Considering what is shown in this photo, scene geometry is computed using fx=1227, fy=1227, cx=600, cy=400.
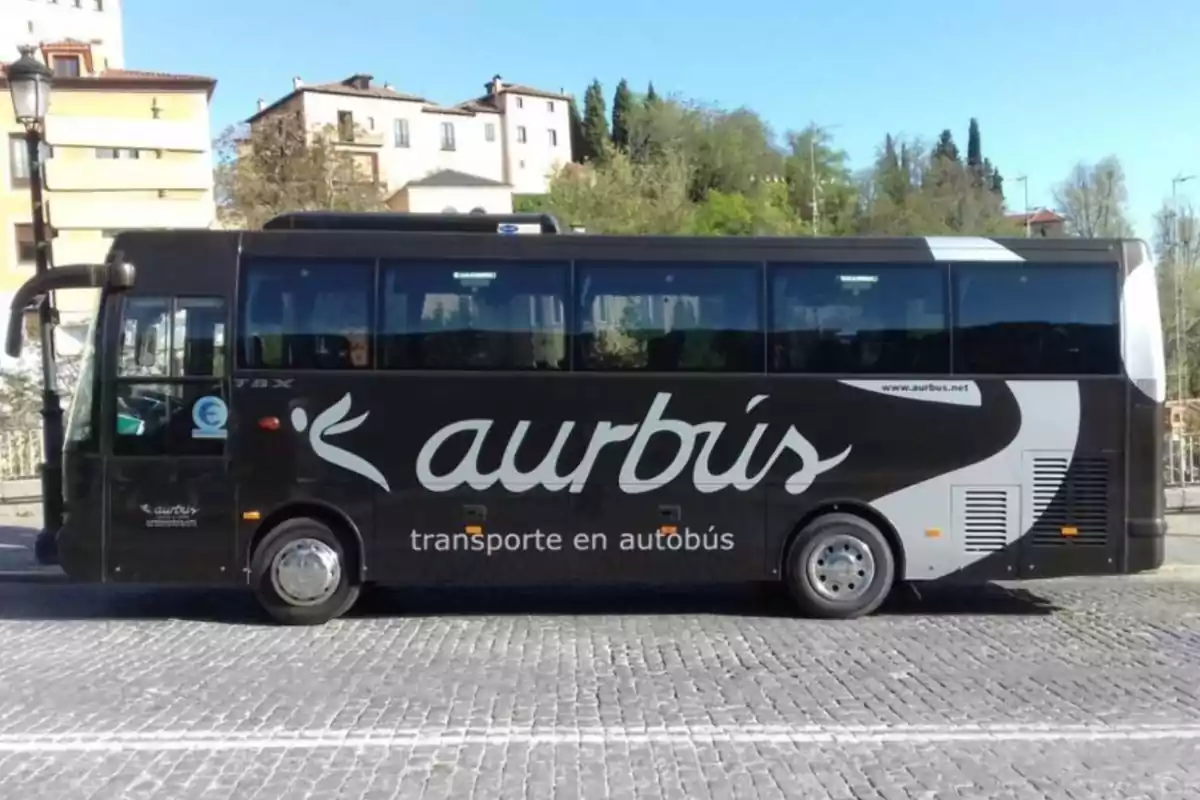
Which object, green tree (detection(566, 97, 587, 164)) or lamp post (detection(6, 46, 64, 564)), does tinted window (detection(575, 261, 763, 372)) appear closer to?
lamp post (detection(6, 46, 64, 564))

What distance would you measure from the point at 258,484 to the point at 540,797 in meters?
5.29

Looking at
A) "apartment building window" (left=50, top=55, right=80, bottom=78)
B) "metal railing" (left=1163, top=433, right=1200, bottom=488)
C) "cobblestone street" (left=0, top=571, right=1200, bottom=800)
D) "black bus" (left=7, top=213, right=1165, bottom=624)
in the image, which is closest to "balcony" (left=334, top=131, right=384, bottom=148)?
"apartment building window" (left=50, top=55, right=80, bottom=78)

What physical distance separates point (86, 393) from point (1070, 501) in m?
8.42

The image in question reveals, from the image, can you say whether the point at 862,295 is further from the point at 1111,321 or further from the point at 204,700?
the point at 204,700

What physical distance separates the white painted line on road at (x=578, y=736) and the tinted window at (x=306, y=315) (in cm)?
399

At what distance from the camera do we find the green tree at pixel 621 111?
99.9 m

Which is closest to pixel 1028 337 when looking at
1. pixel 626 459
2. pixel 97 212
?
pixel 626 459

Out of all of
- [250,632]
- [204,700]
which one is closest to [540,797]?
[204,700]

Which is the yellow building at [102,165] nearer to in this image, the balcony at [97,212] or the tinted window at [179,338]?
the balcony at [97,212]

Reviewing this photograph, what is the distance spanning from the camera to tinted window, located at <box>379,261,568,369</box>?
10.4m

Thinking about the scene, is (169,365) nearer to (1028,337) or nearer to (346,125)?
(1028,337)

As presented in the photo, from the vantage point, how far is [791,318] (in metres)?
10.5

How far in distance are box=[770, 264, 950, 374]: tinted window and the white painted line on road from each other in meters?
4.06

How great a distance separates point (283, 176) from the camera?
44500mm
